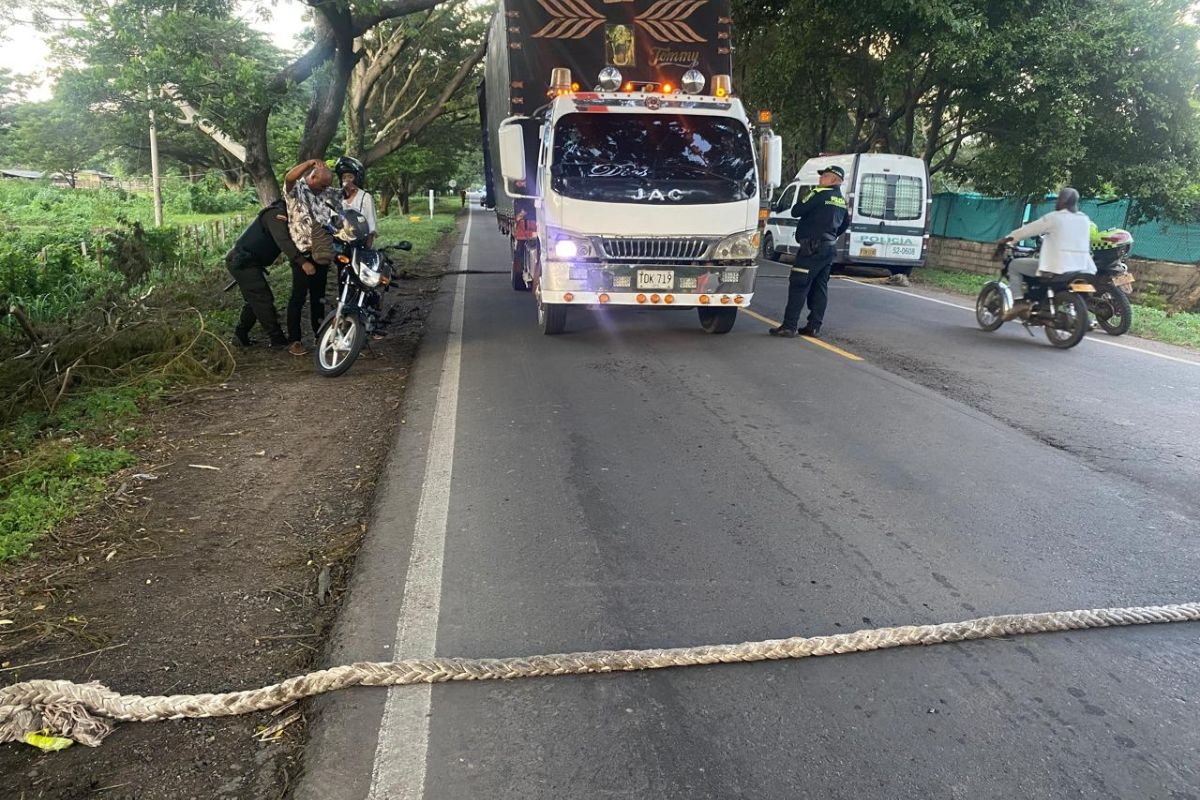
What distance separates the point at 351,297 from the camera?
7258 mm

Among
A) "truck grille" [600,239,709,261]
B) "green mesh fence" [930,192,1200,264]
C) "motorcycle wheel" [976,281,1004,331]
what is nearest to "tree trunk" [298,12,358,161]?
"truck grille" [600,239,709,261]

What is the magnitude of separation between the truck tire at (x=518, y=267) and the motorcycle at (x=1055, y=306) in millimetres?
6233

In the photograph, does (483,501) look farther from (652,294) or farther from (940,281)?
(940,281)

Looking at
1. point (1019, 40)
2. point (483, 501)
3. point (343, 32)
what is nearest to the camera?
point (483, 501)

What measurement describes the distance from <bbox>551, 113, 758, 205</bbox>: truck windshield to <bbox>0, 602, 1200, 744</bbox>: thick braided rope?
19.2ft

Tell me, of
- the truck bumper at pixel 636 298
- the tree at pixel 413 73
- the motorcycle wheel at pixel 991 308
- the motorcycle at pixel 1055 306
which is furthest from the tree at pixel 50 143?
the motorcycle at pixel 1055 306

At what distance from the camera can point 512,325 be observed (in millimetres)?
9648

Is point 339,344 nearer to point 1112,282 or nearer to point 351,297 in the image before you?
point 351,297

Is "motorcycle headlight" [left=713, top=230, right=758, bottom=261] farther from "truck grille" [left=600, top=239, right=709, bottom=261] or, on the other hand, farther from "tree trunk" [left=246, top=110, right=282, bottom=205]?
"tree trunk" [left=246, top=110, right=282, bottom=205]

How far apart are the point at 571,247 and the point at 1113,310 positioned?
687 centimetres

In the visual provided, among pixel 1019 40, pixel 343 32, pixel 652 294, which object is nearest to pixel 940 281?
pixel 1019 40

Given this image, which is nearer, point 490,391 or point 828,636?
point 828,636

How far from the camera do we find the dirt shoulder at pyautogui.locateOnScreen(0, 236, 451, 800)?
248cm

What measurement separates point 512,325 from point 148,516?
5.81 meters
